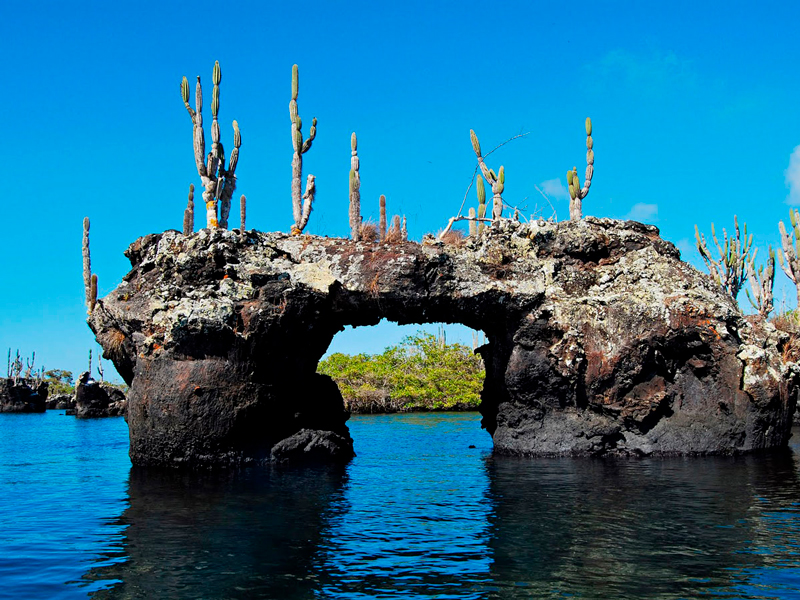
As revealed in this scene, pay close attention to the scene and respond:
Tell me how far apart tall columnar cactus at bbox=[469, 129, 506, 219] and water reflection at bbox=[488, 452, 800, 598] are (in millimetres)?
12356

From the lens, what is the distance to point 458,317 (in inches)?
782

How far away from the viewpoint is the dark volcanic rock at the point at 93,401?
5028 centimetres

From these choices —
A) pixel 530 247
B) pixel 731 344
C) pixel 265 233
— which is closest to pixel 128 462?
pixel 265 233

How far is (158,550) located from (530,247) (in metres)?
13.1

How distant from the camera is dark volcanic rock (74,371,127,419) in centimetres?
5028

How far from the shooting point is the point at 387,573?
854cm

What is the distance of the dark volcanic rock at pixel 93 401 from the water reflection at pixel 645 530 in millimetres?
41625

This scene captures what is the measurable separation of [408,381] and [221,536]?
39.0 m

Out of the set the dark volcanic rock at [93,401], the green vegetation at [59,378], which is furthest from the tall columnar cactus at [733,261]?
the green vegetation at [59,378]

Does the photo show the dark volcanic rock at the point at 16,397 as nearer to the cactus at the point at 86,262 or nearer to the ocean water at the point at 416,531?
the cactus at the point at 86,262

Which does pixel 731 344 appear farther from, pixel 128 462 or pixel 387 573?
pixel 128 462

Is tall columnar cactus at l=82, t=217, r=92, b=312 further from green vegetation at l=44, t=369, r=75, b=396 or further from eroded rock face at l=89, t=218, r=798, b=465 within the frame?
green vegetation at l=44, t=369, r=75, b=396

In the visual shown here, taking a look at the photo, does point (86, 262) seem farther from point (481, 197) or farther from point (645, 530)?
point (645, 530)

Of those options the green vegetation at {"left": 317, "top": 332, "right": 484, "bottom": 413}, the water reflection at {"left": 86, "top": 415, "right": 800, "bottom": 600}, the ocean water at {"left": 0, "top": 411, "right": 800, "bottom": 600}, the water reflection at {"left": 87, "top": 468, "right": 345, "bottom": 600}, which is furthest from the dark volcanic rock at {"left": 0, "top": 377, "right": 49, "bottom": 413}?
the water reflection at {"left": 87, "top": 468, "right": 345, "bottom": 600}
